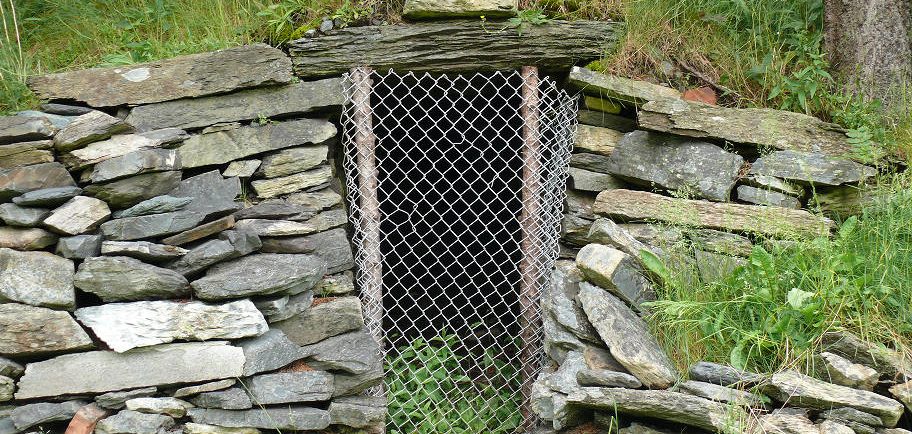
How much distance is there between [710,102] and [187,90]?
2.62m

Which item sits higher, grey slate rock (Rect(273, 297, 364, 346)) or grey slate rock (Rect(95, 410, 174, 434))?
grey slate rock (Rect(273, 297, 364, 346))

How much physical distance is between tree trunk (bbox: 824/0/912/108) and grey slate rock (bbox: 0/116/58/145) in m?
3.85

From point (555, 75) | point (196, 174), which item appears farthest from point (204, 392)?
point (555, 75)

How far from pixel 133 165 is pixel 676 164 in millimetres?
2520

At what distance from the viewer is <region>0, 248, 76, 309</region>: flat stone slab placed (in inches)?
129

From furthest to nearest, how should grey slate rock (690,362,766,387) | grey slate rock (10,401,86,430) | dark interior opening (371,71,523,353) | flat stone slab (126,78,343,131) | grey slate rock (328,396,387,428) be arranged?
dark interior opening (371,71,523,353) < flat stone slab (126,78,343,131) < grey slate rock (328,396,387,428) < grey slate rock (10,401,86,430) < grey slate rock (690,362,766,387)

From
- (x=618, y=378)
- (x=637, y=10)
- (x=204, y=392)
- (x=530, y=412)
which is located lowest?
(x=530, y=412)

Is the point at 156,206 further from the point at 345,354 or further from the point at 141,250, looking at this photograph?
the point at 345,354

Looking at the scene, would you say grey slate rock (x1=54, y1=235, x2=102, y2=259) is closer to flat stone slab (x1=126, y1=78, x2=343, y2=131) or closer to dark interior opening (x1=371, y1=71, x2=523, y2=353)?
flat stone slab (x1=126, y1=78, x2=343, y2=131)

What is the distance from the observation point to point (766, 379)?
2875 millimetres

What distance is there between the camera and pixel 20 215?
11.0ft

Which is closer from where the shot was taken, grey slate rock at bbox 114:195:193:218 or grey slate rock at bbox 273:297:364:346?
grey slate rock at bbox 114:195:193:218

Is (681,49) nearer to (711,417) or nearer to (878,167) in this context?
(878,167)

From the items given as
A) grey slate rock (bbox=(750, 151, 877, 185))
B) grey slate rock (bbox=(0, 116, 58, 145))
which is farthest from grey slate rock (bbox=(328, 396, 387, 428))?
grey slate rock (bbox=(750, 151, 877, 185))
